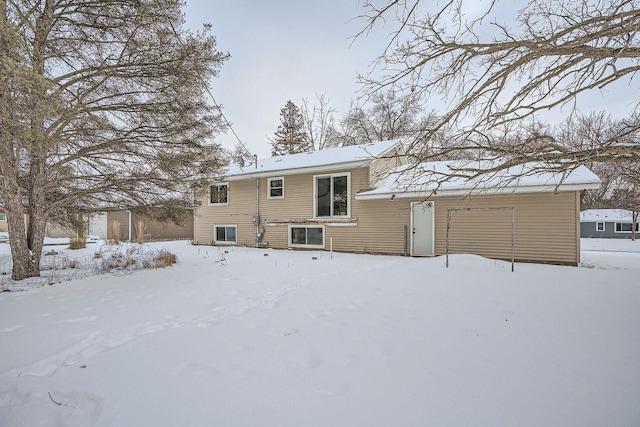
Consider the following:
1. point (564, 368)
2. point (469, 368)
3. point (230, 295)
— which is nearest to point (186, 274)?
point (230, 295)

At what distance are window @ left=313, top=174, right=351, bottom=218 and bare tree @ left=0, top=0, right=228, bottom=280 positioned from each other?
5983 mm

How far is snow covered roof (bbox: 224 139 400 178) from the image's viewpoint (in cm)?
1098

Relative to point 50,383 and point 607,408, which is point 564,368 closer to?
point 607,408

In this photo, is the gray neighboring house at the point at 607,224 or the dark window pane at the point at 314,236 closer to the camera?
the dark window pane at the point at 314,236

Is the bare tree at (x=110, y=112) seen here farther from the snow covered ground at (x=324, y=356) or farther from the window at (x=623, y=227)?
the window at (x=623, y=227)

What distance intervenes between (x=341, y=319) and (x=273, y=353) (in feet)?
3.72

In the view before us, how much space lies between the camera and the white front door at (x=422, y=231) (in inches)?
390

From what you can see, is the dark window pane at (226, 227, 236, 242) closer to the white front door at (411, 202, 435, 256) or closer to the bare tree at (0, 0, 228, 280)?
the bare tree at (0, 0, 228, 280)

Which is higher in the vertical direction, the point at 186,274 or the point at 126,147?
the point at 126,147

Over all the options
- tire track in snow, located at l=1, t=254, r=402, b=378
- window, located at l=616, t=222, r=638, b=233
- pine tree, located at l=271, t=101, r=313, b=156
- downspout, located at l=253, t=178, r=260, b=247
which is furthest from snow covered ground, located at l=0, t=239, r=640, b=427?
window, located at l=616, t=222, r=638, b=233

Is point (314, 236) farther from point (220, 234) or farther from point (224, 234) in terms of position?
point (220, 234)

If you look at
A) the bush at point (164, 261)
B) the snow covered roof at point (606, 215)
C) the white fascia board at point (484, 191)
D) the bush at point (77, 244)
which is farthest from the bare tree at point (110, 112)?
the snow covered roof at point (606, 215)

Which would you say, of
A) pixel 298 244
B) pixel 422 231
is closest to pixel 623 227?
pixel 422 231

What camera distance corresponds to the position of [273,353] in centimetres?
271
